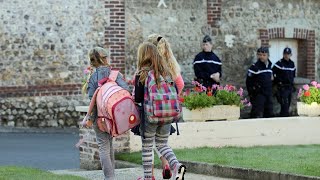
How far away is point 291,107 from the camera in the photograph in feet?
77.8

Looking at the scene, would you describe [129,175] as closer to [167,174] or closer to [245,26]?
[167,174]

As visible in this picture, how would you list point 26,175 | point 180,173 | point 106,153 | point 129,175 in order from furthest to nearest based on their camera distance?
point 129,175
point 26,175
point 106,153
point 180,173

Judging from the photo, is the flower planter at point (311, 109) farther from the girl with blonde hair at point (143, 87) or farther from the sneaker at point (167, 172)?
the girl with blonde hair at point (143, 87)

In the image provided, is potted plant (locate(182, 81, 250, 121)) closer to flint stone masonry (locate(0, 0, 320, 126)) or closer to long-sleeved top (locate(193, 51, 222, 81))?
long-sleeved top (locate(193, 51, 222, 81))

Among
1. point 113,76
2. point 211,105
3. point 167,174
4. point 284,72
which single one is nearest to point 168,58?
point 113,76

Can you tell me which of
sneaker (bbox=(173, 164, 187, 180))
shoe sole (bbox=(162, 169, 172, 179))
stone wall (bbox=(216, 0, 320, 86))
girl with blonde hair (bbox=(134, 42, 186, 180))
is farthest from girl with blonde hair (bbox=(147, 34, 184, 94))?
stone wall (bbox=(216, 0, 320, 86))

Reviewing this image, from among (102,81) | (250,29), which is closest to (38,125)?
(250,29)

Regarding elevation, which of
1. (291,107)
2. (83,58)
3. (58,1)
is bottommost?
(291,107)

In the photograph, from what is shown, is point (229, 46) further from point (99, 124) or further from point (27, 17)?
point (99, 124)

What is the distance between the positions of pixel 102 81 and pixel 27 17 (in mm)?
10860

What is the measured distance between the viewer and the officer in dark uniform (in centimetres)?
2123

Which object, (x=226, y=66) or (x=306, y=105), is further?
(x=226, y=66)

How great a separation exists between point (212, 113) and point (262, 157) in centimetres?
200

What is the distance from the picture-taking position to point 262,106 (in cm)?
2134
